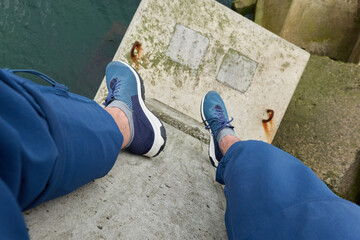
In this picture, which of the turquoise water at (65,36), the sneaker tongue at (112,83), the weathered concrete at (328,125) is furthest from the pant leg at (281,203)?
the turquoise water at (65,36)

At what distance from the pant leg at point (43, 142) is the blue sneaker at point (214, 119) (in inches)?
32.0

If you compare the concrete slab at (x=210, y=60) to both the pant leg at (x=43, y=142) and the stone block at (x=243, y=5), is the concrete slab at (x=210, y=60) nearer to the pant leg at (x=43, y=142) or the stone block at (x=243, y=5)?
the pant leg at (x=43, y=142)

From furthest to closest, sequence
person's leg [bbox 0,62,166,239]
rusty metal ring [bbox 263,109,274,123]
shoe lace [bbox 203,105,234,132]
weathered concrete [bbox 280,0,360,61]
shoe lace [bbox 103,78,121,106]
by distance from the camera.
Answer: weathered concrete [bbox 280,0,360,61], rusty metal ring [bbox 263,109,274,123], shoe lace [bbox 203,105,234,132], shoe lace [bbox 103,78,121,106], person's leg [bbox 0,62,166,239]

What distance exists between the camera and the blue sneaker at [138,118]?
1141 millimetres

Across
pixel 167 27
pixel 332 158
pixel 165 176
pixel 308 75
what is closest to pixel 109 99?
pixel 165 176

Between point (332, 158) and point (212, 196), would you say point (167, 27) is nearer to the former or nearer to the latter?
point (212, 196)

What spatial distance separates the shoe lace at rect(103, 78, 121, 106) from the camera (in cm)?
126

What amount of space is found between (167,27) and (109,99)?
97 centimetres

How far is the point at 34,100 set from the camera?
57 centimetres

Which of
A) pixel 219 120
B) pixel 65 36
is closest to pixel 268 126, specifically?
pixel 219 120

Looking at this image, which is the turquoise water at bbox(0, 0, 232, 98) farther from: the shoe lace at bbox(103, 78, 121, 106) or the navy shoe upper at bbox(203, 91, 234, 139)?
the navy shoe upper at bbox(203, 91, 234, 139)

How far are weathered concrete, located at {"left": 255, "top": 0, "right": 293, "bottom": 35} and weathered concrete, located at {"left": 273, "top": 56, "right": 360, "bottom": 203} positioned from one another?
0.81 m

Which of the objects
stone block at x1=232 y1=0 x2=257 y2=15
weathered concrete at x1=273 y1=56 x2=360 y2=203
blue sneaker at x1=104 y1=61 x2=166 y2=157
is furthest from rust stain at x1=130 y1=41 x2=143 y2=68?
stone block at x1=232 y1=0 x2=257 y2=15

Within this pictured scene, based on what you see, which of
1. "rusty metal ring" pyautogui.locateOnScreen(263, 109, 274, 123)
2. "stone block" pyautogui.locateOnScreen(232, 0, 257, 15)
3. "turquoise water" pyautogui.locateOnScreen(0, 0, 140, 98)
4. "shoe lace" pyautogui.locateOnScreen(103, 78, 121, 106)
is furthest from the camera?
"stone block" pyautogui.locateOnScreen(232, 0, 257, 15)
